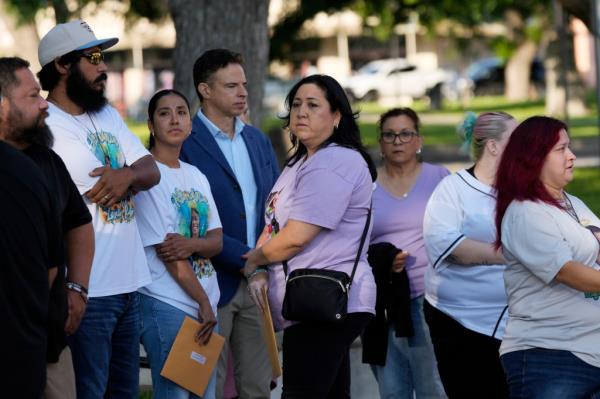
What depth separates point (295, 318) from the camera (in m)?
5.48

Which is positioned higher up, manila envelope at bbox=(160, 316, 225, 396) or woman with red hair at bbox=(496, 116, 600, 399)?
woman with red hair at bbox=(496, 116, 600, 399)

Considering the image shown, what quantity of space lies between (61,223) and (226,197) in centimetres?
209

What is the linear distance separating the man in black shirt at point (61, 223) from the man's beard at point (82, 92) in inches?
26.5

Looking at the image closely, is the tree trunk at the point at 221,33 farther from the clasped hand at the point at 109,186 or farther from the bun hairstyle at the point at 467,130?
the clasped hand at the point at 109,186

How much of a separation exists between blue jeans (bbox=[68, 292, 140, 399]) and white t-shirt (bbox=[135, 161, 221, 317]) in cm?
31

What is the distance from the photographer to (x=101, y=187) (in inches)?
210

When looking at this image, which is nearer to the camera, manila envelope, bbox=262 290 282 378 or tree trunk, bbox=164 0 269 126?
manila envelope, bbox=262 290 282 378

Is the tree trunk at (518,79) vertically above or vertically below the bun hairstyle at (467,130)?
above

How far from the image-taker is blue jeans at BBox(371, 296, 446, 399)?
704 cm

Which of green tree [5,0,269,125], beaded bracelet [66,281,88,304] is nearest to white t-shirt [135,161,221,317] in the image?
beaded bracelet [66,281,88,304]

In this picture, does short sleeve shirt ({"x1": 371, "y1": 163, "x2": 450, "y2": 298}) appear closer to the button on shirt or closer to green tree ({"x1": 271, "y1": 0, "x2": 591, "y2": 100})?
the button on shirt

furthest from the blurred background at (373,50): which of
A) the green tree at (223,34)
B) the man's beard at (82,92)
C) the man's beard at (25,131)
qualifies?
the man's beard at (25,131)

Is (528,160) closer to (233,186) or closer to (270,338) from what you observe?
(270,338)

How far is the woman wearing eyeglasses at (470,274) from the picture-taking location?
638 centimetres
